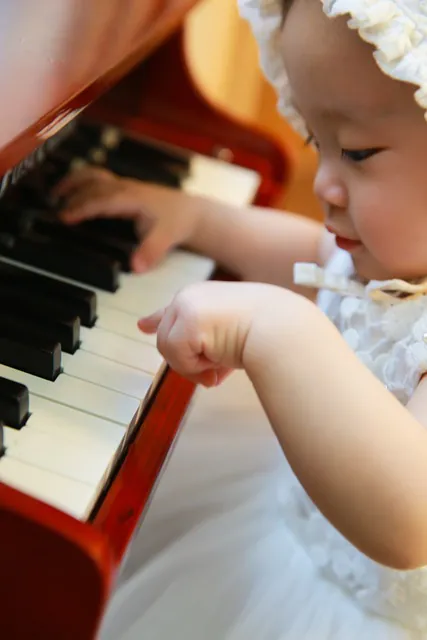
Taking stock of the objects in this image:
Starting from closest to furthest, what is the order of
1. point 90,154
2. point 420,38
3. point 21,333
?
point 420,38
point 21,333
point 90,154

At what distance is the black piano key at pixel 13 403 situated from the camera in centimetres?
61

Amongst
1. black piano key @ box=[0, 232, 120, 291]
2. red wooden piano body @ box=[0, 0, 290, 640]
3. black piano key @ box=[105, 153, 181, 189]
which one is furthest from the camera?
black piano key @ box=[105, 153, 181, 189]

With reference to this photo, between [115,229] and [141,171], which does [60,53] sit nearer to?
[115,229]

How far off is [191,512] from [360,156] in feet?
1.50

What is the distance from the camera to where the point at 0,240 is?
855 mm

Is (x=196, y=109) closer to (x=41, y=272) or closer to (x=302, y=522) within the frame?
(x=41, y=272)

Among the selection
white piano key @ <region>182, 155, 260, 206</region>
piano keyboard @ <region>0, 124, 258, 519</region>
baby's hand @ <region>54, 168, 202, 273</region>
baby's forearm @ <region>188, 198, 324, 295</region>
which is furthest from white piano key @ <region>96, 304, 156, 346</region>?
white piano key @ <region>182, 155, 260, 206</region>

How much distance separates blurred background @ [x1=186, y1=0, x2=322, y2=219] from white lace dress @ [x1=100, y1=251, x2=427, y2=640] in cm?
125

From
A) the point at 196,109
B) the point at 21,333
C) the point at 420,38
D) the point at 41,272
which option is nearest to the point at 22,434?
the point at 21,333

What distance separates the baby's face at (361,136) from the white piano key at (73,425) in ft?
0.92

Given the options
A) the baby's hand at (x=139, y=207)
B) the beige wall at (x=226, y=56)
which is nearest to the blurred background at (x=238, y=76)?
the beige wall at (x=226, y=56)

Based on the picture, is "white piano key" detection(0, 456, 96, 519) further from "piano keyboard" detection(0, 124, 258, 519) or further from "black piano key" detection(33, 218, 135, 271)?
"black piano key" detection(33, 218, 135, 271)

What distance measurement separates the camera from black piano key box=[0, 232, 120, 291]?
844 mm

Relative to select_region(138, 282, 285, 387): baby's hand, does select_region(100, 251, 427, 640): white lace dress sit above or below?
below
